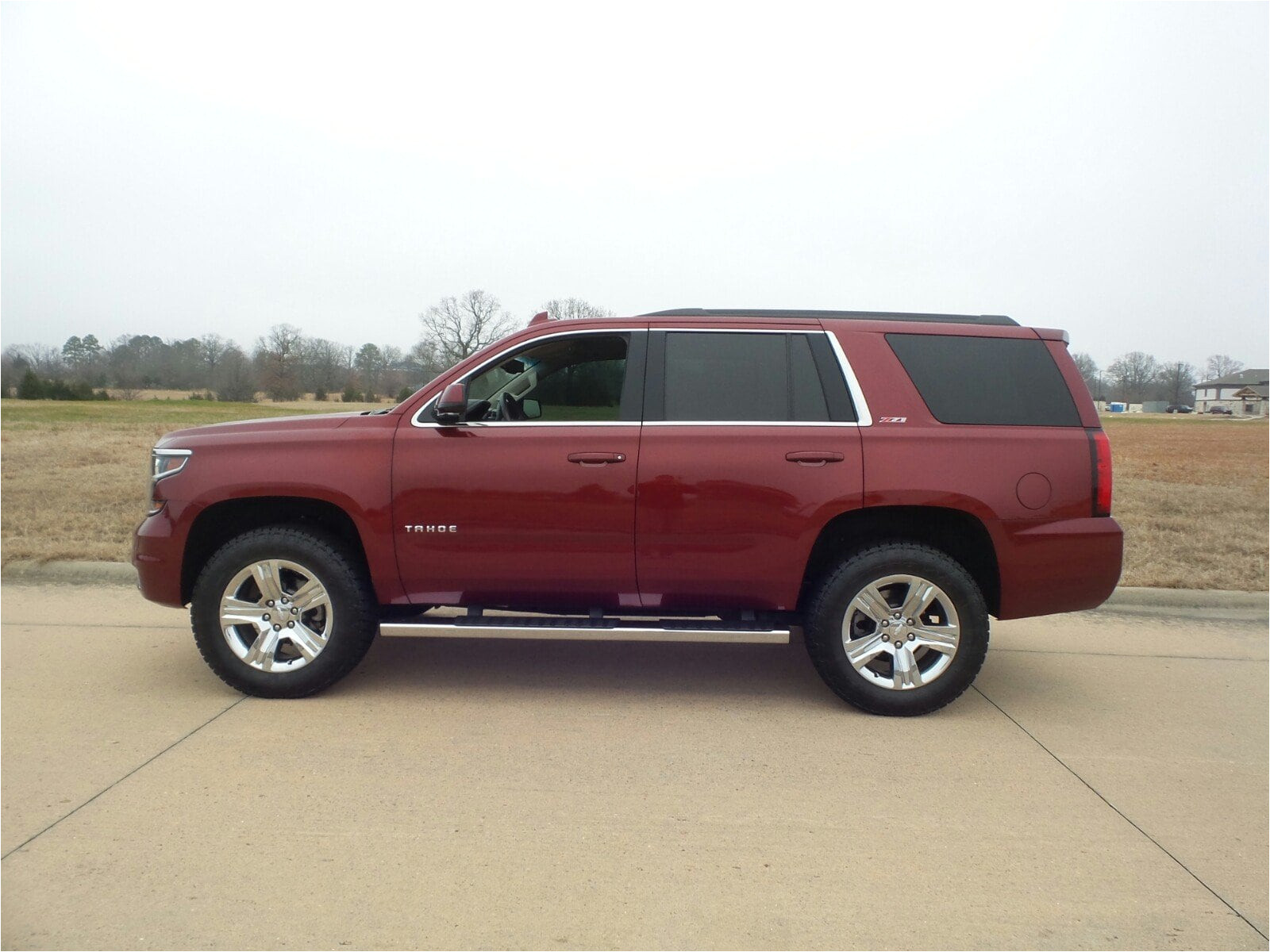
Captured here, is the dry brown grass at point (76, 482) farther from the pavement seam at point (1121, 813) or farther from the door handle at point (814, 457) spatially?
the pavement seam at point (1121, 813)

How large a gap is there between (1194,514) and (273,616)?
10.5m

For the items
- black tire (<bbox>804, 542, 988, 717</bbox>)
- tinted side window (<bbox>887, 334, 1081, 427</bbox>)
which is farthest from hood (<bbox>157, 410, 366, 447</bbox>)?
tinted side window (<bbox>887, 334, 1081, 427</bbox>)

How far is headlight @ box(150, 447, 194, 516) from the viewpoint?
476cm

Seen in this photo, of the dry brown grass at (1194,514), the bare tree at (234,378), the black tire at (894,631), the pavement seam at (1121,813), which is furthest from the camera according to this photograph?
the bare tree at (234,378)

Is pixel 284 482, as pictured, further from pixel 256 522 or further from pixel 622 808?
pixel 622 808

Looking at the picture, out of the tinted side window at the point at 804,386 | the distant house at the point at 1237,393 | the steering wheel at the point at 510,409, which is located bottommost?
the steering wheel at the point at 510,409

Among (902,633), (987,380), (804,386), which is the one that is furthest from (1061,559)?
(804,386)

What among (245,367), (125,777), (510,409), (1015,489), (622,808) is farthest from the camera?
(245,367)

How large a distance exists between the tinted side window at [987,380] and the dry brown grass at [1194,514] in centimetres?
327

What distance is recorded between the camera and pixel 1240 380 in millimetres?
90438

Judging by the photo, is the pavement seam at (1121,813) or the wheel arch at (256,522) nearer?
the pavement seam at (1121,813)

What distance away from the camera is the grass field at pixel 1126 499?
7844 mm

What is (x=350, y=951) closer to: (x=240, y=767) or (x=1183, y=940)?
(x=240, y=767)

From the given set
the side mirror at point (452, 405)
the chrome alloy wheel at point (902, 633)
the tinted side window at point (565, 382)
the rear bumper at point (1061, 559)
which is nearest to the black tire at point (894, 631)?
the chrome alloy wheel at point (902, 633)
